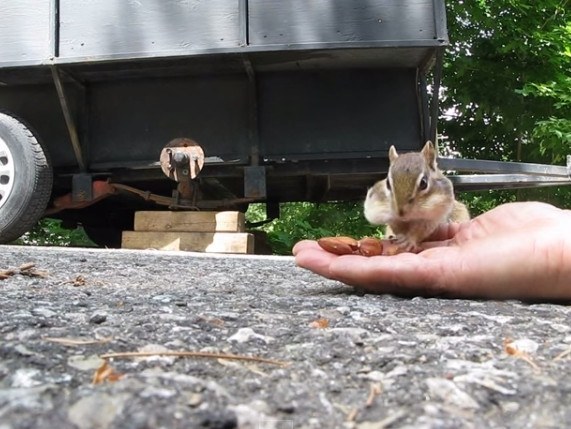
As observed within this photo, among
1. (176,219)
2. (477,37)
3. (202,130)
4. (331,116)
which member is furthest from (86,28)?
(477,37)

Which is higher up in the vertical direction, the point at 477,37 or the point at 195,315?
the point at 477,37

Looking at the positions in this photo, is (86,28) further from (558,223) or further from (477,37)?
(477,37)

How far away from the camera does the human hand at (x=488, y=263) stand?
71.5 inches

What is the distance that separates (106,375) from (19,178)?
389 centimetres

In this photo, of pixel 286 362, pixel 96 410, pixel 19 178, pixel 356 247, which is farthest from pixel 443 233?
pixel 19 178

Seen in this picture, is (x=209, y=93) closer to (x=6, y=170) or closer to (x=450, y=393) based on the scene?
(x=6, y=170)

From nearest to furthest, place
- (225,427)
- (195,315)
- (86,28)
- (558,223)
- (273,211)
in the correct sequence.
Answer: (225,427) → (195,315) → (558,223) → (86,28) → (273,211)

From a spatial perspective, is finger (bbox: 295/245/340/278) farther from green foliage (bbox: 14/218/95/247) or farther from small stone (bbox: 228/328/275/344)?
green foliage (bbox: 14/218/95/247)

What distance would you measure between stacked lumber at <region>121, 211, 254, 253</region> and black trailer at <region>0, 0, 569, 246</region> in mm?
142

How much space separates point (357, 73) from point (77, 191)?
2.13 m

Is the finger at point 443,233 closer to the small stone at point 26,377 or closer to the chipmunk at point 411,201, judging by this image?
the chipmunk at point 411,201

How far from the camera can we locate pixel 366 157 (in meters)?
4.59

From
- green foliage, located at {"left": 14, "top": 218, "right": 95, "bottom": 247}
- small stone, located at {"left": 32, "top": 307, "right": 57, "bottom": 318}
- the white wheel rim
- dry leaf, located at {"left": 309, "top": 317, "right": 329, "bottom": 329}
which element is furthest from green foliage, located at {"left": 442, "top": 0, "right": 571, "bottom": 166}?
small stone, located at {"left": 32, "top": 307, "right": 57, "bottom": 318}

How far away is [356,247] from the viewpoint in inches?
89.9
